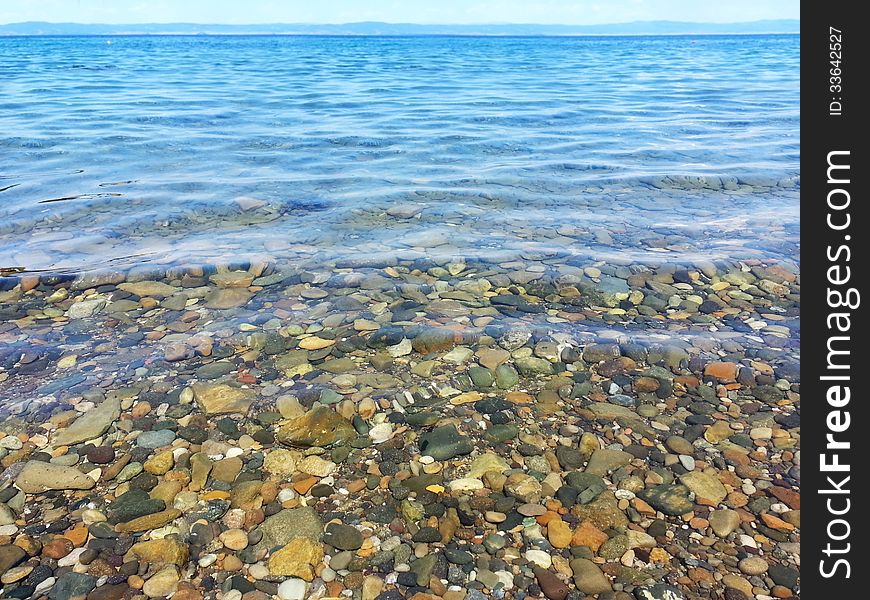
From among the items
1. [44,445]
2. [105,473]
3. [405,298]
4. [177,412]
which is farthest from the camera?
[405,298]

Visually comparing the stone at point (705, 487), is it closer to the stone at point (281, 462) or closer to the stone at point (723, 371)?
the stone at point (723, 371)

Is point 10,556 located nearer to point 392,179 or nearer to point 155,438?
point 155,438

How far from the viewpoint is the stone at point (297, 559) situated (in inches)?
107

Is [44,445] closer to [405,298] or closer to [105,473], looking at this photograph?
[105,473]

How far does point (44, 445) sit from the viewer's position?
3570 mm

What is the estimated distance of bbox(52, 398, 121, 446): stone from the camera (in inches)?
143

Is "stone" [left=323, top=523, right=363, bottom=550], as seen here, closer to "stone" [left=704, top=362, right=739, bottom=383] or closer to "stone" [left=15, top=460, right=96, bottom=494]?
"stone" [left=15, top=460, right=96, bottom=494]

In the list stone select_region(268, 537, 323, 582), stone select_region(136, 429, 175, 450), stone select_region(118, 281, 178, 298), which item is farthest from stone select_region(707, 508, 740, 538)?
stone select_region(118, 281, 178, 298)

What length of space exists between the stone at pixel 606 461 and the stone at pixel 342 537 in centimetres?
123

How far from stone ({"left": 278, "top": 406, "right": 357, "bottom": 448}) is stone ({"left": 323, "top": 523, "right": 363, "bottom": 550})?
2.23ft

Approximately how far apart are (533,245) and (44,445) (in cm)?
480

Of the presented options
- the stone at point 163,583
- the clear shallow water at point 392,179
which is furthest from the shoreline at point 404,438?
the clear shallow water at point 392,179
